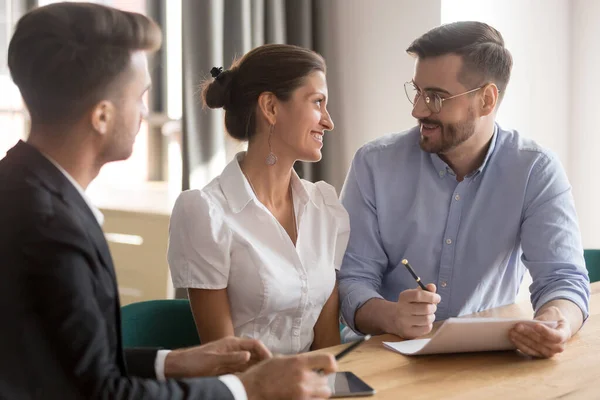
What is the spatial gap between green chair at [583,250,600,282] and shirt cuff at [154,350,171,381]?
1.96m

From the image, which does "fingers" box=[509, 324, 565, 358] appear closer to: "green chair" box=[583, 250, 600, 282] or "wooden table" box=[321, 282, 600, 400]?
"wooden table" box=[321, 282, 600, 400]

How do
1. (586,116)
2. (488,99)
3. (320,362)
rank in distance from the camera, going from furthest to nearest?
1. (586,116)
2. (488,99)
3. (320,362)

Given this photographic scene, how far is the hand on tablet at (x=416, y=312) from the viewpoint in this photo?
1790 millimetres

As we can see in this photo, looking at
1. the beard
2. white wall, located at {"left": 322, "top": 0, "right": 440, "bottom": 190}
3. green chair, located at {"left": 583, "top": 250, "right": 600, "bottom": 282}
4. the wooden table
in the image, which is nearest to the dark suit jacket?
the wooden table

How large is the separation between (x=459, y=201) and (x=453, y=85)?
14.9 inches

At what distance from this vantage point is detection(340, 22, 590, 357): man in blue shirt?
7.21 feet

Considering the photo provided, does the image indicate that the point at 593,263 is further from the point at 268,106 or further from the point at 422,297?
the point at 268,106

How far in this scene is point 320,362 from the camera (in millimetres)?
1254

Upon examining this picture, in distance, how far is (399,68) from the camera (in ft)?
11.7

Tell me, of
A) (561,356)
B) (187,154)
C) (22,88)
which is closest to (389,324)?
(561,356)

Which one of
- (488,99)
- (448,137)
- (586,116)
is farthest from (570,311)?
(586,116)

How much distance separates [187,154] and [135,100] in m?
2.14

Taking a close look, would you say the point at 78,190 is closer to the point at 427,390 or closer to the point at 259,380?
the point at 259,380

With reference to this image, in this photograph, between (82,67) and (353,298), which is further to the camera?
(353,298)
